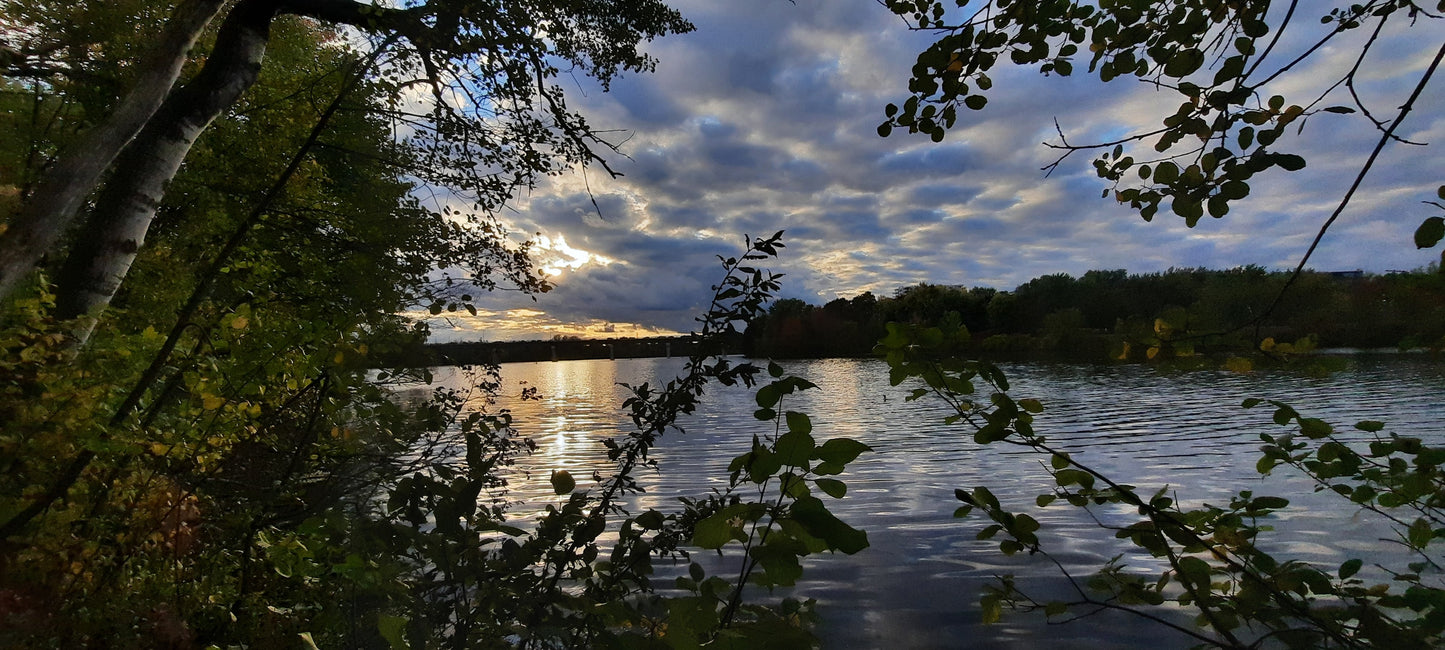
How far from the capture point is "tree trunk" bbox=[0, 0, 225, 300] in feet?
8.00

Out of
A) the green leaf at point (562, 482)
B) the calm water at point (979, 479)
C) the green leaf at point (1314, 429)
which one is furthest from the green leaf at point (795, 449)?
the green leaf at point (1314, 429)

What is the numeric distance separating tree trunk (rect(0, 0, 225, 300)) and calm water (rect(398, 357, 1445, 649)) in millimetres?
2255

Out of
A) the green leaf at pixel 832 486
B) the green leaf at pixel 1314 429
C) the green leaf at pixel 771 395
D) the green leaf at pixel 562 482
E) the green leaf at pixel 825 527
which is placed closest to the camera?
the green leaf at pixel 825 527

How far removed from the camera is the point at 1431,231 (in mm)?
1365

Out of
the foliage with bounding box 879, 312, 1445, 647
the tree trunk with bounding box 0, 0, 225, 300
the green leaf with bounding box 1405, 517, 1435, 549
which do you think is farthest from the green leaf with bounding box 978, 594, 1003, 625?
the tree trunk with bounding box 0, 0, 225, 300

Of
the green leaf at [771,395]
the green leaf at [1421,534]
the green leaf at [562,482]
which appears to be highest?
the green leaf at [771,395]

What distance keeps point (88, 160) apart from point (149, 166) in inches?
25.0

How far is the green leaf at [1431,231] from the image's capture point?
136cm

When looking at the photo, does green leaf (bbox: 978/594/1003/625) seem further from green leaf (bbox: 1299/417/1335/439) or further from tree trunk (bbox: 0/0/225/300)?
tree trunk (bbox: 0/0/225/300)

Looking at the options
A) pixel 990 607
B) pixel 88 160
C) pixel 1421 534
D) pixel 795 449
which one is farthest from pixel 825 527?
pixel 88 160

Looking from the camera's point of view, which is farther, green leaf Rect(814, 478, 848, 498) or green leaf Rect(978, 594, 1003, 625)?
green leaf Rect(978, 594, 1003, 625)

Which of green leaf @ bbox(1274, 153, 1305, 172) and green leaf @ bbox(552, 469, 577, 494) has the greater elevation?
green leaf @ bbox(1274, 153, 1305, 172)

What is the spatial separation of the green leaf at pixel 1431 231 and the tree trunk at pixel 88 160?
4.35 meters

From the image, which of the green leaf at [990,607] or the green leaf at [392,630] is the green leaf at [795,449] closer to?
the green leaf at [392,630]
